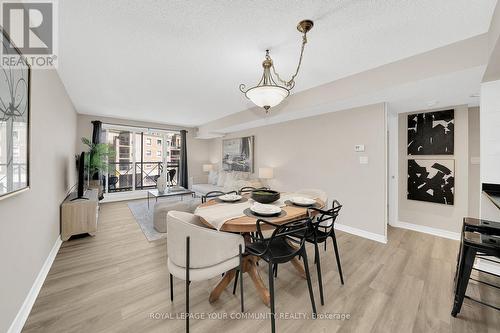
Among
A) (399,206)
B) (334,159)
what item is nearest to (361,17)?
(334,159)

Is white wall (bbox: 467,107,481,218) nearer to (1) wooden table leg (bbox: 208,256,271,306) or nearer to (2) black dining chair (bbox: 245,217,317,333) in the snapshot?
(2) black dining chair (bbox: 245,217,317,333)

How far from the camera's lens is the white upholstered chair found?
53.4 inches

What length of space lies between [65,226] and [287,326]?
3299mm

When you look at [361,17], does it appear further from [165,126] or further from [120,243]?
[165,126]

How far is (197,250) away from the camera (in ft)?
4.50

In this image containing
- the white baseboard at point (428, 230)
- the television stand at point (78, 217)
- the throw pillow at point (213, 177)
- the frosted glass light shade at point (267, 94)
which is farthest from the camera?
the throw pillow at point (213, 177)

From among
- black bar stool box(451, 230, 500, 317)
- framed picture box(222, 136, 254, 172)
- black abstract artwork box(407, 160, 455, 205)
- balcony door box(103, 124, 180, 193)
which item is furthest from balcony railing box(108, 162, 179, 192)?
black bar stool box(451, 230, 500, 317)

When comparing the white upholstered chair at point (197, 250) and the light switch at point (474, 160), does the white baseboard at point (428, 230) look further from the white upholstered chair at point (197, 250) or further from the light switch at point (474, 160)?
the white upholstered chair at point (197, 250)

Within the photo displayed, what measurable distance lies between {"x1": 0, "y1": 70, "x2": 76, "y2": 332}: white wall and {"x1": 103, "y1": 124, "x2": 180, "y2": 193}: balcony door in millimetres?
3229

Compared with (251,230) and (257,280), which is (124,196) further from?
(251,230)

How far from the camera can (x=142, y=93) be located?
3.46 metres

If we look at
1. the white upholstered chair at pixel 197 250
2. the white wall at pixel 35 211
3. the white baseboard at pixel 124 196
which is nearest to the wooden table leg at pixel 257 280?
the white upholstered chair at pixel 197 250

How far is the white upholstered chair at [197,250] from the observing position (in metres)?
1.36

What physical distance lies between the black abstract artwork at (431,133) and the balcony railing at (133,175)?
20.7 feet
